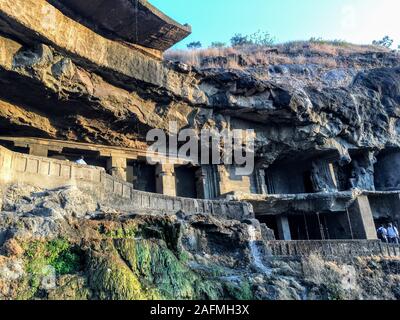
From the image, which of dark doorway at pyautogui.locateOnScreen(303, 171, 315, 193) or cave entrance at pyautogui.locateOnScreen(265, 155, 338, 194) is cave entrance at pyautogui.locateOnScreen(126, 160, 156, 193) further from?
A: dark doorway at pyautogui.locateOnScreen(303, 171, 315, 193)

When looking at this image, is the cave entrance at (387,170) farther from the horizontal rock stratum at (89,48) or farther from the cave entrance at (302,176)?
the horizontal rock stratum at (89,48)

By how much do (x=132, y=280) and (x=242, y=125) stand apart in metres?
11.2

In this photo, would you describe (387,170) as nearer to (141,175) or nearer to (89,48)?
(141,175)

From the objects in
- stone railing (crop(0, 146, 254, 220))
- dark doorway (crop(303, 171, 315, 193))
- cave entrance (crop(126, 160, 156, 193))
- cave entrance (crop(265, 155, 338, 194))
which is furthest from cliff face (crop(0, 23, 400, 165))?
stone railing (crop(0, 146, 254, 220))

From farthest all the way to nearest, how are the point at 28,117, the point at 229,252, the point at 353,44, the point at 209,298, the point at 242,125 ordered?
the point at 353,44 → the point at 242,125 → the point at 28,117 → the point at 229,252 → the point at 209,298

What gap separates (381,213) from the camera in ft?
61.2

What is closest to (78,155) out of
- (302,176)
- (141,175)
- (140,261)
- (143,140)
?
(143,140)

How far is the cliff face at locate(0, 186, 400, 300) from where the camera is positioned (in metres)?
7.13

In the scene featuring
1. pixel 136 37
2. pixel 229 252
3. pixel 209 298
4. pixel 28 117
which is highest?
pixel 136 37

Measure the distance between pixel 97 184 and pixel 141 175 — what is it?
5.57 m

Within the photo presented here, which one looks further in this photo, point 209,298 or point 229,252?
point 229,252

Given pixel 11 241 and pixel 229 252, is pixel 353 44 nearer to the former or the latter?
pixel 229 252

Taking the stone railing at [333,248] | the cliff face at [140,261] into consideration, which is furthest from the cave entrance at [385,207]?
the cliff face at [140,261]

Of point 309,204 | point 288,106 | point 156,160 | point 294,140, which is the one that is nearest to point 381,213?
point 309,204
